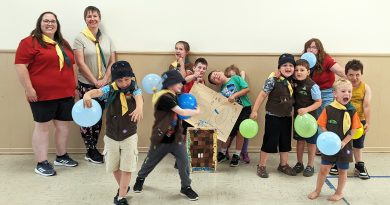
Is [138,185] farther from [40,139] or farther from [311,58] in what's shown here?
[311,58]

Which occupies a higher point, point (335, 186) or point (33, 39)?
point (33, 39)

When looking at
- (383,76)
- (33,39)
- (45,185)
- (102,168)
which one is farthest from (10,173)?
(383,76)

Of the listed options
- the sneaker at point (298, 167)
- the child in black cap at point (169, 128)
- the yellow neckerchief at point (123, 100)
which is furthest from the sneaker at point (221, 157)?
the yellow neckerchief at point (123, 100)

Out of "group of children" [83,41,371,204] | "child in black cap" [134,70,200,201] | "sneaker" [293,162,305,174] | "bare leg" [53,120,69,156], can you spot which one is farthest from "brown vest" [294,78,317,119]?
"bare leg" [53,120,69,156]

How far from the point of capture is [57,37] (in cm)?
374

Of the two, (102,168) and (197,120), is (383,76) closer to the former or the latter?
(197,120)

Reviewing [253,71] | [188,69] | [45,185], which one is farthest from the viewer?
[253,71]

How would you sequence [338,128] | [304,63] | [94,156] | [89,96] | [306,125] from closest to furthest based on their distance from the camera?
[89,96] → [338,128] → [306,125] → [304,63] → [94,156]

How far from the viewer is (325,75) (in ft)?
13.0

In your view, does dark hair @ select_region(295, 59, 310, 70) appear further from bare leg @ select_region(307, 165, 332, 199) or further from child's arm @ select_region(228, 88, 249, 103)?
bare leg @ select_region(307, 165, 332, 199)

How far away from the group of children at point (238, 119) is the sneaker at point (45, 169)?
92 centimetres

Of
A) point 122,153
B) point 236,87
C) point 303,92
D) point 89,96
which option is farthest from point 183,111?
point 303,92

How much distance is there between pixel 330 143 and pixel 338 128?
0.82 feet

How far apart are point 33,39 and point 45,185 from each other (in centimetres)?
130
